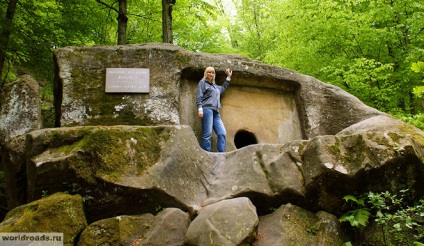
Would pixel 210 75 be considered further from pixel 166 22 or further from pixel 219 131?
pixel 166 22

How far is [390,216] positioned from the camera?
348 centimetres

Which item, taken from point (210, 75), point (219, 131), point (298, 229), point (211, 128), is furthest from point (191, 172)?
point (210, 75)

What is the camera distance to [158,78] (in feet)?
19.6

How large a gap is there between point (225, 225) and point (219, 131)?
2855 mm

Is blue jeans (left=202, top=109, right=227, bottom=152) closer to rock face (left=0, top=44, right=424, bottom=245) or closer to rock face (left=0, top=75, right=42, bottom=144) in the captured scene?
rock face (left=0, top=44, right=424, bottom=245)

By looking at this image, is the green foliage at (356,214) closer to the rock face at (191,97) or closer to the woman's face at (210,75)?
the rock face at (191,97)

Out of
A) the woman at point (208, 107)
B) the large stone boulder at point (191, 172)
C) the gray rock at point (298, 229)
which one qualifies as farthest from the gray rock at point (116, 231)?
the woman at point (208, 107)

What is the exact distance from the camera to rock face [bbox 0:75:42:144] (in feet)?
18.1

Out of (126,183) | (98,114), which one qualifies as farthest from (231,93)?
(126,183)

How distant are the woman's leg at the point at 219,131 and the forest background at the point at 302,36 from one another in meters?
4.34

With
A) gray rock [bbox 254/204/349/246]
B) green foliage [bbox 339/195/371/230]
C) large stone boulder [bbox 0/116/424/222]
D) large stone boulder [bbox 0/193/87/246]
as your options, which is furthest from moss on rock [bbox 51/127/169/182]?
green foliage [bbox 339/195/371/230]

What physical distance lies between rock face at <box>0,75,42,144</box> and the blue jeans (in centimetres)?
279

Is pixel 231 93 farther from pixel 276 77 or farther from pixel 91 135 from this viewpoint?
pixel 91 135

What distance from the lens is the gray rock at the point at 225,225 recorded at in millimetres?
3254
